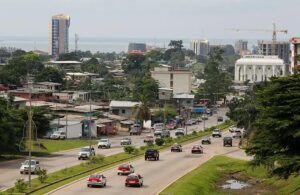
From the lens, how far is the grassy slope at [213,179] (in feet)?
189

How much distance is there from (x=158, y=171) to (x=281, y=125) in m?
20.7

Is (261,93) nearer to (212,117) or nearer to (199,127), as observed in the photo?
(199,127)

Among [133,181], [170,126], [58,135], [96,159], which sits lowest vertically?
[170,126]

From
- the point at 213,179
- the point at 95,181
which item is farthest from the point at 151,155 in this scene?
the point at 95,181

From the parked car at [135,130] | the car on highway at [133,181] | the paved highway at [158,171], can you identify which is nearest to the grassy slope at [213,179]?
the paved highway at [158,171]

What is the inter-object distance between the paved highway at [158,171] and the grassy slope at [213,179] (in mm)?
1101

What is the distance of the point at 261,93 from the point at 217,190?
34.7 feet

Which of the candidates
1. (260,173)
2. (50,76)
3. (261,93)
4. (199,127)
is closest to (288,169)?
(261,93)

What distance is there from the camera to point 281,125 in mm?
51219

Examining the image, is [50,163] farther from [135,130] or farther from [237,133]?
[135,130]

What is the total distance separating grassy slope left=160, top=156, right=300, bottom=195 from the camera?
189ft

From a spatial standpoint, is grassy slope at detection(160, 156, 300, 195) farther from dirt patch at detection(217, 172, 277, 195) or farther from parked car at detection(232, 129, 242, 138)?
parked car at detection(232, 129, 242, 138)

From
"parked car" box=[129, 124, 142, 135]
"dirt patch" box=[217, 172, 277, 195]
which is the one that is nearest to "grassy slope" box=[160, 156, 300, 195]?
"dirt patch" box=[217, 172, 277, 195]

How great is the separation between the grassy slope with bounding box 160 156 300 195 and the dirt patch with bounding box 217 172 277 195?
23.0 inches
